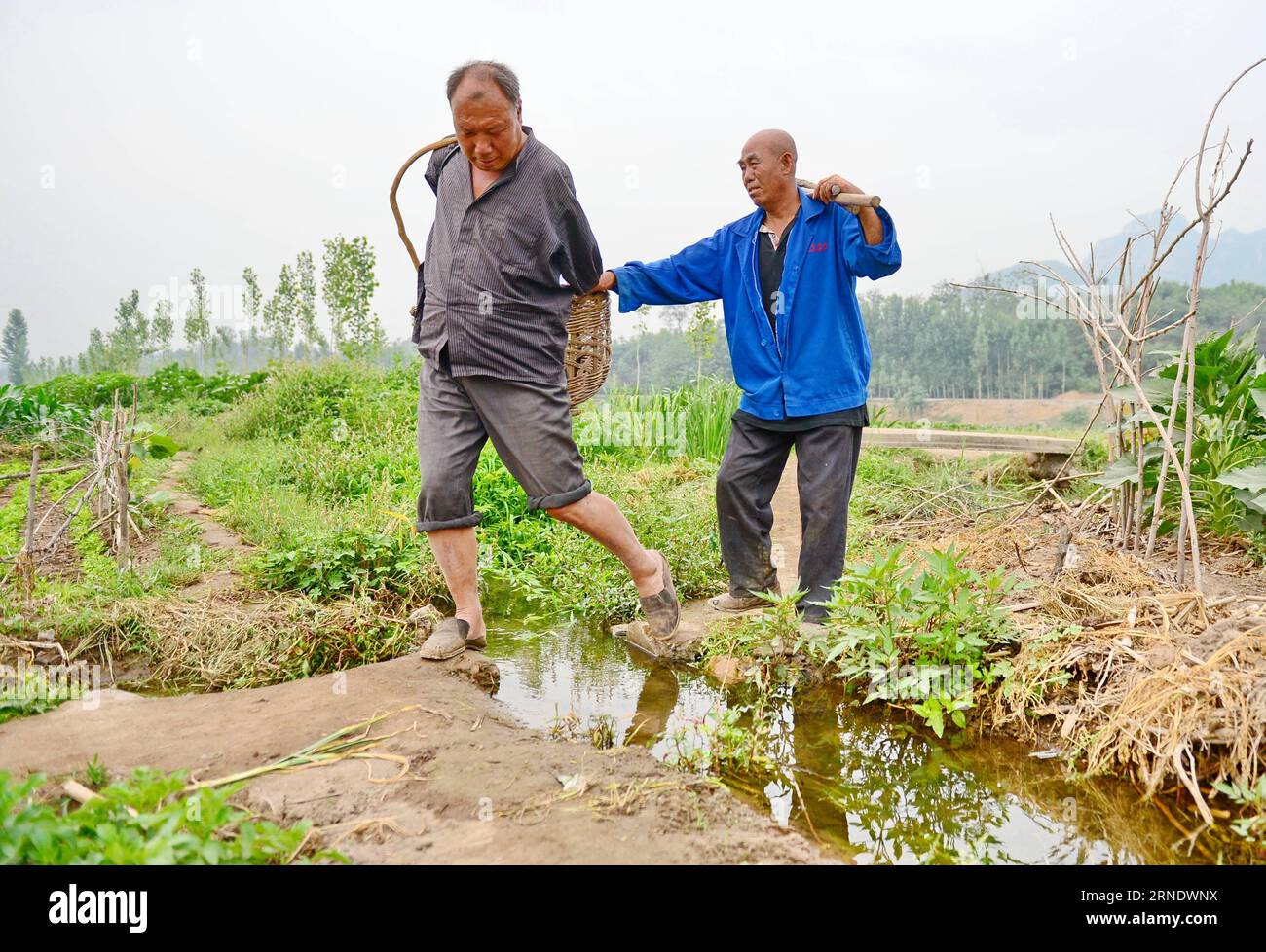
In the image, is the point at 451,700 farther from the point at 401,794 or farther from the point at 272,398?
the point at 272,398

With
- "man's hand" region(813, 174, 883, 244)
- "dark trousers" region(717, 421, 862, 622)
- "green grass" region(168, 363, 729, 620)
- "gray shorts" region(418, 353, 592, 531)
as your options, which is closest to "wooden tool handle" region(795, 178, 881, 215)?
"man's hand" region(813, 174, 883, 244)

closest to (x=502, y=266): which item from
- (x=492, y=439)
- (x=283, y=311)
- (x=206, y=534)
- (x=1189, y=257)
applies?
(x=492, y=439)

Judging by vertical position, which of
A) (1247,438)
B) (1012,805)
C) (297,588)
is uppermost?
(1247,438)

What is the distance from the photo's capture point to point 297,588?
4.26 meters

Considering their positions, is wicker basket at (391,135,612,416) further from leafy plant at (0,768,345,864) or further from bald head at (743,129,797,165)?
leafy plant at (0,768,345,864)

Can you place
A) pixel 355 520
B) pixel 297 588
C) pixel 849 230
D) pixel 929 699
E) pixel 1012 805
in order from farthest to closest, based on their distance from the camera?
1. pixel 355 520
2. pixel 297 588
3. pixel 849 230
4. pixel 929 699
5. pixel 1012 805

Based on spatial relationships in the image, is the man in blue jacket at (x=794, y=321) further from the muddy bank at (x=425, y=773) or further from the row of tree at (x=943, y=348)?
the row of tree at (x=943, y=348)

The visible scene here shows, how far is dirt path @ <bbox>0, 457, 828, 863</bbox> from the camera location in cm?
216

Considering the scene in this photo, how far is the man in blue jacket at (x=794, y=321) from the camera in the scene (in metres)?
3.66

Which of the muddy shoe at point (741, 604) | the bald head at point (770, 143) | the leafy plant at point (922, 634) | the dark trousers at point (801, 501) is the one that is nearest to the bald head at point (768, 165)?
the bald head at point (770, 143)

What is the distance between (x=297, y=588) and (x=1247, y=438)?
424 centimetres

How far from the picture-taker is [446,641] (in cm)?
349
